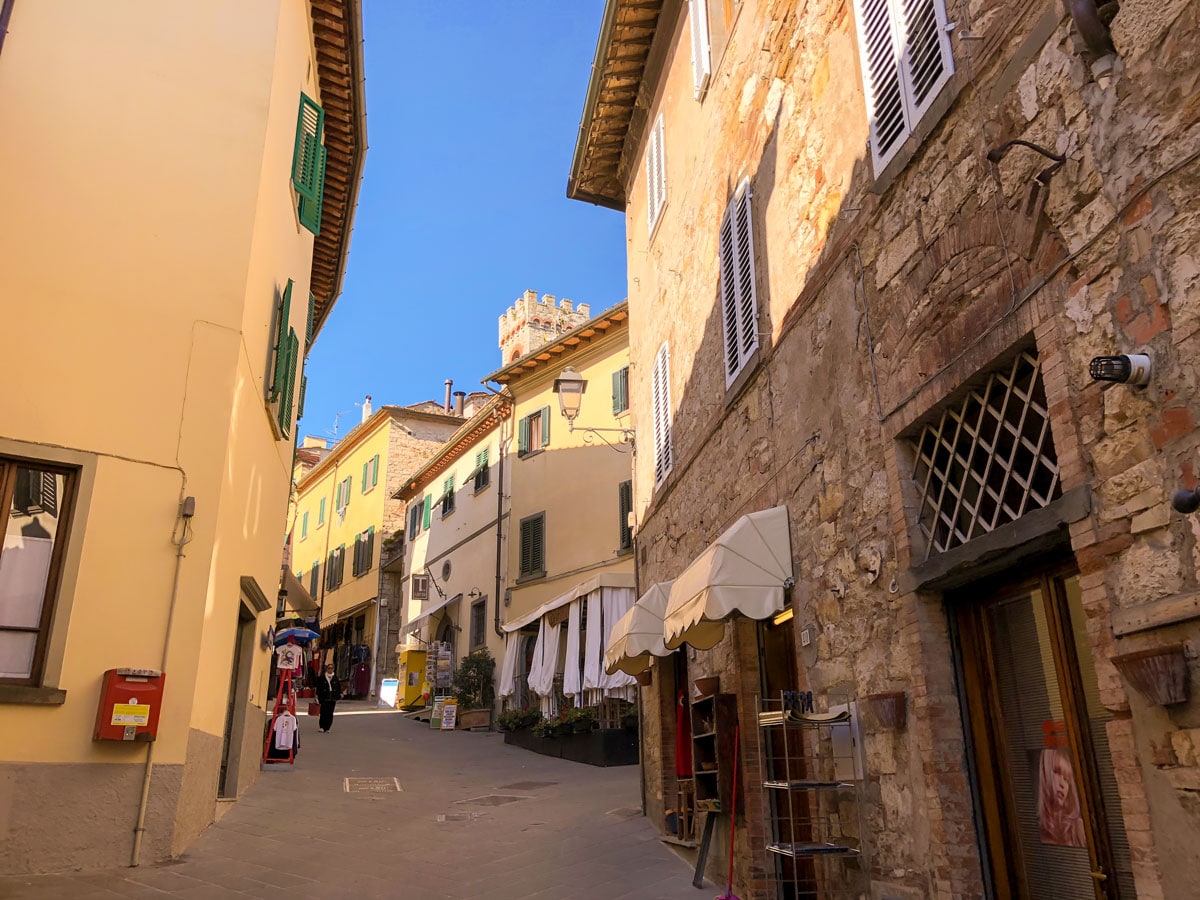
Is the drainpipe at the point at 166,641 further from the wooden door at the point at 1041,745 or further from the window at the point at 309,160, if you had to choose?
the wooden door at the point at 1041,745

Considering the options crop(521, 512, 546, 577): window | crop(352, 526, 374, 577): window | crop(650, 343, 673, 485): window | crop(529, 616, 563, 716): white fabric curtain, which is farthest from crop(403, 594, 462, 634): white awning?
crop(650, 343, 673, 485): window

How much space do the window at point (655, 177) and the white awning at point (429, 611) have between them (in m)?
16.2

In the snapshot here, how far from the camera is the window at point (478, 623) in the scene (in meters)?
24.4

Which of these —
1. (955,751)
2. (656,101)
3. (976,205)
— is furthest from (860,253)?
(656,101)

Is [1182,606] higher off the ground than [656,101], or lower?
lower

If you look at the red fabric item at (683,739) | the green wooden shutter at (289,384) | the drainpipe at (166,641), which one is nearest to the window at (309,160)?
the green wooden shutter at (289,384)

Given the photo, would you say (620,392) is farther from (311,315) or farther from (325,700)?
(325,700)

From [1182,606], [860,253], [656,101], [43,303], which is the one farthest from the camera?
[656,101]

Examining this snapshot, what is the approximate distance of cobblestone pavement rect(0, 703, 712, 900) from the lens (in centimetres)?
680

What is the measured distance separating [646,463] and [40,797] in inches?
290

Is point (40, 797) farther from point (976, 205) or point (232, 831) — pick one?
point (976, 205)

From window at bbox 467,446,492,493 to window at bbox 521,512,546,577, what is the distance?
8.62ft

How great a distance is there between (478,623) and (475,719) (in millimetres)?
3474

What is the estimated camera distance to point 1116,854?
12.1 ft
